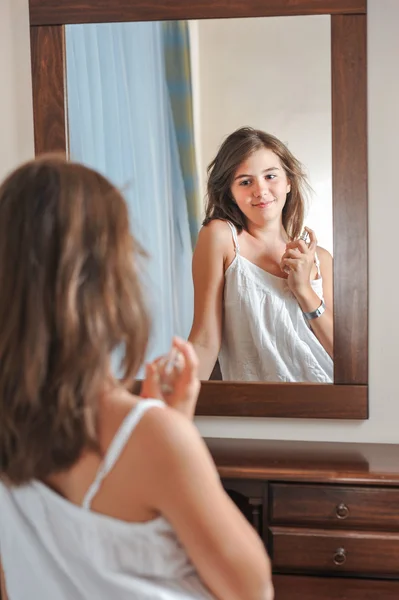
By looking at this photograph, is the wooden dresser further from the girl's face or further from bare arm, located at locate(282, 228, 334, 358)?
the girl's face

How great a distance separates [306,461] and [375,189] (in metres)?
0.81

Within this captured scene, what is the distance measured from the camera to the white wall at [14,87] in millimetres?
2301

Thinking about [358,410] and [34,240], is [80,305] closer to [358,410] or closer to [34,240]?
[34,240]

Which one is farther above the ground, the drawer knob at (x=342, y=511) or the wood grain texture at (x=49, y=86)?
the wood grain texture at (x=49, y=86)

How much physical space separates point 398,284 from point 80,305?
1.47 meters

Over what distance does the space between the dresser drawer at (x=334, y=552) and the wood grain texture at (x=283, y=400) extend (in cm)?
41

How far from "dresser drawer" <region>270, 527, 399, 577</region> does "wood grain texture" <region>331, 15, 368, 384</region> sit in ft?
1.59

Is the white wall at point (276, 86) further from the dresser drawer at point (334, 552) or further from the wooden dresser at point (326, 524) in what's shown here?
the dresser drawer at point (334, 552)

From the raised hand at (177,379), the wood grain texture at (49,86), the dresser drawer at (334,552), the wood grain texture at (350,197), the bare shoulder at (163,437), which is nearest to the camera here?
the bare shoulder at (163,437)

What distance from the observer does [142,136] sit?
88.2 inches

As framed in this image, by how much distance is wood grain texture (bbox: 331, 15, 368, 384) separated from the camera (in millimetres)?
2150

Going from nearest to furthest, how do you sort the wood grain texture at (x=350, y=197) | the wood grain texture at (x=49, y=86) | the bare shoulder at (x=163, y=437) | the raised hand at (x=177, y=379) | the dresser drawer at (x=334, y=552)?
the bare shoulder at (x=163, y=437)
the raised hand at (x=177, y=379)
the dresser drawer at (x=334, y=552)
the wood grain texture at (x=350, y=197)
the wood grain texture at (x=49, y=86)

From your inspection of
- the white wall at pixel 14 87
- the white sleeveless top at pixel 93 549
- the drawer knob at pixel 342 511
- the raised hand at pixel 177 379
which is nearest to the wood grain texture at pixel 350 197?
the drawer knob at pixel 342 511

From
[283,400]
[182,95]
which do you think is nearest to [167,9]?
[182,95]
